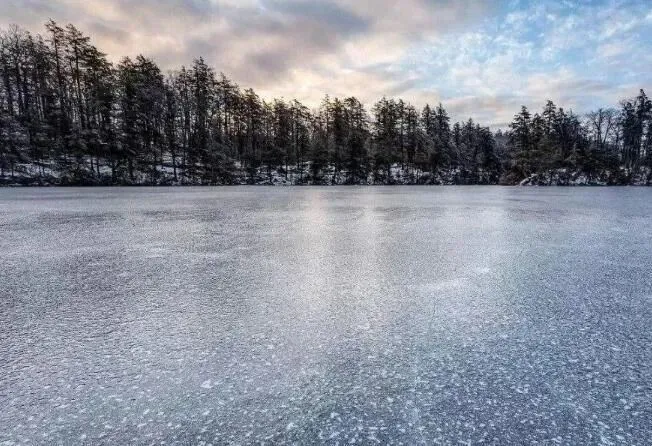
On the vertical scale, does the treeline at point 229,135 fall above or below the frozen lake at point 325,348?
above

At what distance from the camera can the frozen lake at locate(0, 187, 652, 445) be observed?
2199 mm

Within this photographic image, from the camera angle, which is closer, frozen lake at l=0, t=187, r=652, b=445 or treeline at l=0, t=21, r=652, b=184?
frozen lake at l=0, t=187, r=652, b=445

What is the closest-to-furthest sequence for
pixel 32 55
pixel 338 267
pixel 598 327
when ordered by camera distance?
pixel 598 327 → pixel 338 267 → pixel 32 55

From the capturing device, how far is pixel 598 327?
12.0 ft

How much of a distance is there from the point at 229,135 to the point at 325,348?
73650 millimetres

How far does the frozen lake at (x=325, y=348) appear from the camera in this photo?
220 cm

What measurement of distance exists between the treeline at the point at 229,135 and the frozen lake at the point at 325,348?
51222 millimetres

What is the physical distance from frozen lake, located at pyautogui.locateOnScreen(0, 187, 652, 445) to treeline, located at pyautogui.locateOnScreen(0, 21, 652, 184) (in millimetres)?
51222

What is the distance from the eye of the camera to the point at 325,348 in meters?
3.22

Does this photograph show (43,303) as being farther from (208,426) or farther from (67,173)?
(67,173)

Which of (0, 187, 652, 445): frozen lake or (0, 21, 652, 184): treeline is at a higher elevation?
(0, 21, 652, 184): treeline

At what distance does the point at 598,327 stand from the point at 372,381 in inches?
104

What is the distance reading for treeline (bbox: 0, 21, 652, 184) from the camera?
50094mm

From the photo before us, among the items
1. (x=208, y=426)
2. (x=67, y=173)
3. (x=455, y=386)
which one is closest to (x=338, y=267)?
(x=455, y=386)
